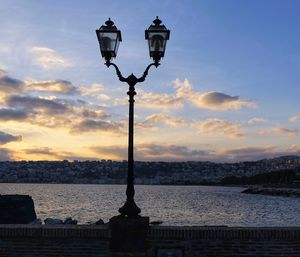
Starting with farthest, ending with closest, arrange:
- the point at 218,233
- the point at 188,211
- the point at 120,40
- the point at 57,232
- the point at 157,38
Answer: the point at 188,211, the point at 57,232, the point at 218,233, the point at 120,40, the point at 157,38

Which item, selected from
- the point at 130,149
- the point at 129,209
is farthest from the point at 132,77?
the point at 129,209

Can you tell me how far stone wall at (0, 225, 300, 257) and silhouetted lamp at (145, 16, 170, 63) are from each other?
341 cm

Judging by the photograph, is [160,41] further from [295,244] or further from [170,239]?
[295,244]

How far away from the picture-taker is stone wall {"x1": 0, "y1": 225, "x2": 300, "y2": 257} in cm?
1041

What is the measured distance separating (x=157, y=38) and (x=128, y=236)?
3.54 metres

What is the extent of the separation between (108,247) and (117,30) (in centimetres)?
424

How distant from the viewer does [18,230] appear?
10664 mm

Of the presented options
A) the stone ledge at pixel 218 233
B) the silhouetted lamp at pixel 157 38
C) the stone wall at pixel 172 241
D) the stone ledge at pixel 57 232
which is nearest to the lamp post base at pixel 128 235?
the stone wall at pixel 172 241

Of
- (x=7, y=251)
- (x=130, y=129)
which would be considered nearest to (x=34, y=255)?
(x=7, y=251)

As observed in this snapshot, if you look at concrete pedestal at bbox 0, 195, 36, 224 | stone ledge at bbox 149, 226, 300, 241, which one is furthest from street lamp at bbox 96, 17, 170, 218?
concrete pedestal at bbox 0, 195, 36, 224

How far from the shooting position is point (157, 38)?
9.41m

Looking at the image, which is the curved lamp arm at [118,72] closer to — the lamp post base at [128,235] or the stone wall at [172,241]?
the lamp post base at [128,235]

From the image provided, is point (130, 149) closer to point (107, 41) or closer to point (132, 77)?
point (132, 77)

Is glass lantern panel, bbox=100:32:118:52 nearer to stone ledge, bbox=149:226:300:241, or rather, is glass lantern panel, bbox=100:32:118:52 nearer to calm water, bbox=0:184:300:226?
stone ledge, bbox=149:226:300:241
